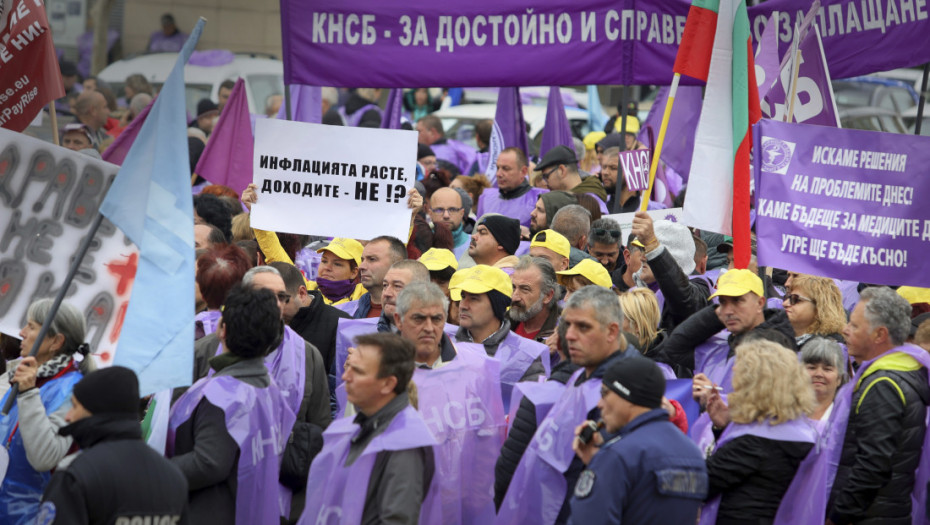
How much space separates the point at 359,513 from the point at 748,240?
10.7 feet

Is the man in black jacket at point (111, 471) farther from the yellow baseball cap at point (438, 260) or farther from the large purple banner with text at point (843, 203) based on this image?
the large purple banner with text at point (843, 203)

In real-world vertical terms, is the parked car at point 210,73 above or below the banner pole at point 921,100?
below

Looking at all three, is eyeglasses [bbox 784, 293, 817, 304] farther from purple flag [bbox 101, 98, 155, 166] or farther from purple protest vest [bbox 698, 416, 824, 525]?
purple flag [bbox 101, 98, 155, 166]

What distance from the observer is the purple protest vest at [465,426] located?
18.6ft

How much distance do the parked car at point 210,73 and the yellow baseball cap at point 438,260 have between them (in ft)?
39.3

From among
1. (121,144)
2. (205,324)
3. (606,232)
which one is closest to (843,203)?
(606,232)

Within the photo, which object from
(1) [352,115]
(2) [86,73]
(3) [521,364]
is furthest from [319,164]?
(2) [86,73]

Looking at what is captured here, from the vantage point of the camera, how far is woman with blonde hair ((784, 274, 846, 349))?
6805 millimetres

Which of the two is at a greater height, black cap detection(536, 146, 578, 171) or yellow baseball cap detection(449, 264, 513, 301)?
black cap detection(536, 146, 578, 171)

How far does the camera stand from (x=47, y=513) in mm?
4078

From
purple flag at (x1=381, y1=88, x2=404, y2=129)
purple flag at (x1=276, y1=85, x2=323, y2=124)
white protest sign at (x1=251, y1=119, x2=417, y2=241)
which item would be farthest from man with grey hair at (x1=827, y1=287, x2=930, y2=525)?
purple flag at (x1=381, y1=88, x2=404, y2=129)

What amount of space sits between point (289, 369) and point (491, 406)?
3.07ft

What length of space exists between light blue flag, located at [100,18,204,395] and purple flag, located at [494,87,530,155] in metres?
7.79

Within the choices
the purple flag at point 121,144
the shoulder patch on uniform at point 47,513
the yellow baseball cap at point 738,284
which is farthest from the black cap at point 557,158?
the shoulder patch on uniform at point 47,513
